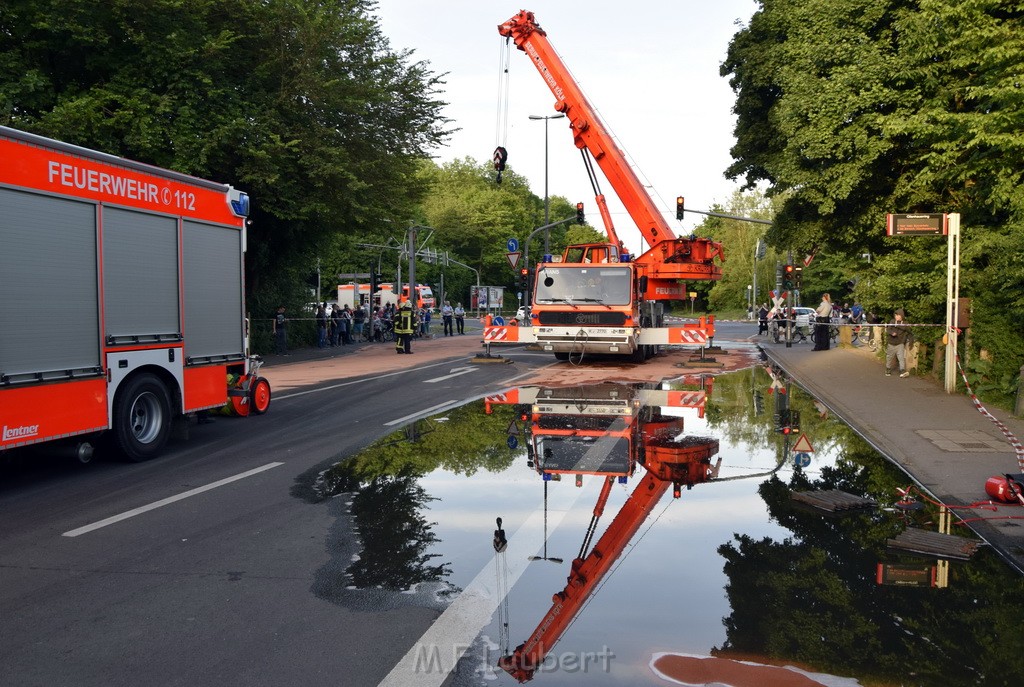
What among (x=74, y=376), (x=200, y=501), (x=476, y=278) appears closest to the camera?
(x=200, y=501)

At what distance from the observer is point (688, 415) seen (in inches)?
492

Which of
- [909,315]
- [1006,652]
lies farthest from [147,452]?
[909,315]

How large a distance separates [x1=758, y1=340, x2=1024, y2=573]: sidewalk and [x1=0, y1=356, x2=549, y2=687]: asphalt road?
4.18 m

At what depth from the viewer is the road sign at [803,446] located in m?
9.78

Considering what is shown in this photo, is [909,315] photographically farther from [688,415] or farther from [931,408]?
[688,415]

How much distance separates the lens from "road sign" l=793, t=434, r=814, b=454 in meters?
9.78

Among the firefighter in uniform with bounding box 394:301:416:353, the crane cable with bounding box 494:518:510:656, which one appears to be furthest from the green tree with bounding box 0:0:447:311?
the crane cable with bounding box 494:518:510:656

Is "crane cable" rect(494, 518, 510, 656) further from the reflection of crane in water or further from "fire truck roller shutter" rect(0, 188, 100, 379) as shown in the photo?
"fire truck roller shutter" rect(0, 188, 100, 379)

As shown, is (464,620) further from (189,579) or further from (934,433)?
(934,433)

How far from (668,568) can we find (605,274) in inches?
664

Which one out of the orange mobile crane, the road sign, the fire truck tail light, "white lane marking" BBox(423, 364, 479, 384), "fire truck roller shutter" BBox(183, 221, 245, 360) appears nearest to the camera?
the road sign

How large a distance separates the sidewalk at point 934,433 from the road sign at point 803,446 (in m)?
0.74

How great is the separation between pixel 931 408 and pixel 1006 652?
392 inches

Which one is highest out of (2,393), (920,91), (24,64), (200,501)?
(24,64)
